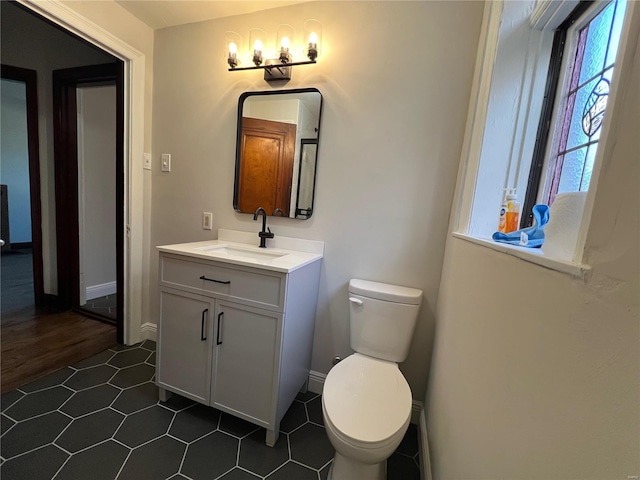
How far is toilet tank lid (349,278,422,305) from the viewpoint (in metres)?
1.31

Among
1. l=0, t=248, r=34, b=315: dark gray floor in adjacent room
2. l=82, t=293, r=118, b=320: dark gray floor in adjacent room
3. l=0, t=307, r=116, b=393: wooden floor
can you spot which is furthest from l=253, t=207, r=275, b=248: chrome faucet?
l=0, t=248, r=34, b=315: dark gray floor in adjacent room

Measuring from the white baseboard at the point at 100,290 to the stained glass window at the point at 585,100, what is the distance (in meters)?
3.70

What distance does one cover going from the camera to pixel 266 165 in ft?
5.39

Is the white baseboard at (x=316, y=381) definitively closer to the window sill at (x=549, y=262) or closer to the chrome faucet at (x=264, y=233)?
the chrome faucet at (x=264, y=233)

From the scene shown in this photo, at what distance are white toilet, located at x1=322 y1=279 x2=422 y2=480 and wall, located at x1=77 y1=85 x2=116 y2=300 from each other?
2.75 meters

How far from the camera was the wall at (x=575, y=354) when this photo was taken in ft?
0.93

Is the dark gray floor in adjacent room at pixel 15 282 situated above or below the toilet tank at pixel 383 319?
below

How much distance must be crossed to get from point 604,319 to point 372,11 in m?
1.70

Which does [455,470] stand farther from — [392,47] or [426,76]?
[392,47]

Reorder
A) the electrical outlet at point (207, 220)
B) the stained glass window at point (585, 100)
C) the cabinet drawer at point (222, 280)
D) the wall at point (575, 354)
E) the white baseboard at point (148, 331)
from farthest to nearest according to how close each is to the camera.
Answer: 1. the white baseboard at point (148, 331)
2. the electrical outlet at point (207, 220)
3. the cabinet drawer at point (222, 280)
4. the stained glass window at point (585, 100)
5. the wall at point (575, 354)

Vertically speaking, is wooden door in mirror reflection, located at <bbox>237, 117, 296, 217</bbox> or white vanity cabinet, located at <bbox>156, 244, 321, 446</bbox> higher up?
wooden door in mirror reflection, located at <bbox>237, 117, 296, 217</bbox>

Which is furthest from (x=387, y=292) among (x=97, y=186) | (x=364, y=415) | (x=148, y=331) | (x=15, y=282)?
(x=15, y=282)

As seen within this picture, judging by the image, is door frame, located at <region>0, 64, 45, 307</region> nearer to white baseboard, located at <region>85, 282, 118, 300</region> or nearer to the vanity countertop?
white baseboard, located at <region>85, 282, 118, 300</region>

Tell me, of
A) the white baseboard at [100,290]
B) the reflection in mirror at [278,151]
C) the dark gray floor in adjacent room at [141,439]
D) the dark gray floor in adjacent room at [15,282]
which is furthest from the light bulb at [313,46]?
the dark gray floor in adjacent room at [15,282]
